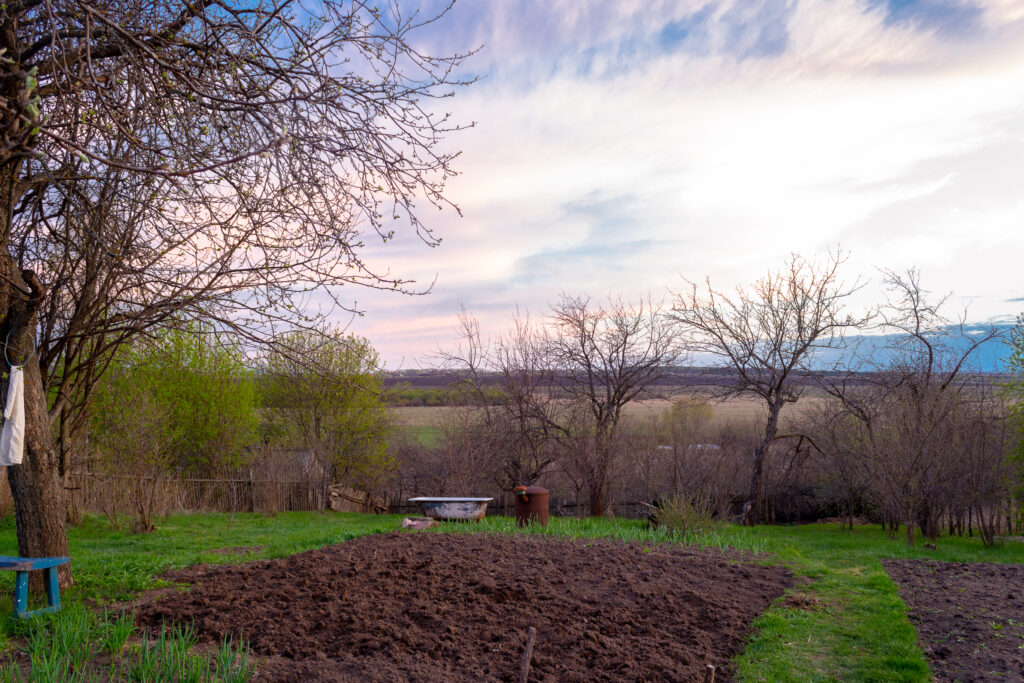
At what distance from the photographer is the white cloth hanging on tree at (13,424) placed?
5879 millimetres

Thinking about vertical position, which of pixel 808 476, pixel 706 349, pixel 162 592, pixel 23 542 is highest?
pixel 706 349

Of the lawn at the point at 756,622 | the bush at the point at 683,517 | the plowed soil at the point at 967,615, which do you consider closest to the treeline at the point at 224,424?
the lawn at the point at 756,622

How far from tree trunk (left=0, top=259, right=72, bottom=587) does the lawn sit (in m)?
0.59

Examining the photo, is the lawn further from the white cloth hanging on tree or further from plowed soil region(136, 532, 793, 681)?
the white cloth hanging on tree

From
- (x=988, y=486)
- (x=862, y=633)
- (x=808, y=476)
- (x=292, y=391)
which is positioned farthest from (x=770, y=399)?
(x=292, y=391)

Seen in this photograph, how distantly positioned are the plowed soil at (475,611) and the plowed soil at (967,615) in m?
1.31

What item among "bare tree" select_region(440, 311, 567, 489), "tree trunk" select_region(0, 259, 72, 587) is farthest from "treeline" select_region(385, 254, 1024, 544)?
"tree trunk" select_region(0, 259, 72, 587)

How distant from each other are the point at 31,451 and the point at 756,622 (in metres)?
6.42

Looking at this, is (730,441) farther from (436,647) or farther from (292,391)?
(436,647)

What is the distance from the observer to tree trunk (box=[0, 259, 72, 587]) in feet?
20.7

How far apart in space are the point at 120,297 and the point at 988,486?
15371mm

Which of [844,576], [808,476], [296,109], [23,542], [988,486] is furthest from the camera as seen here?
[808,476]

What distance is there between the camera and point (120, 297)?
739 cm

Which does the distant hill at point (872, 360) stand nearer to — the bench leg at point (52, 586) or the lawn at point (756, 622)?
the lawn at point (756, 622)
